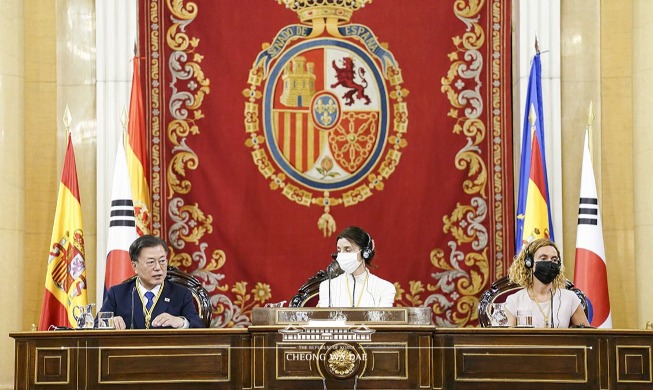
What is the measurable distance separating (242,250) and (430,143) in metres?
1.55

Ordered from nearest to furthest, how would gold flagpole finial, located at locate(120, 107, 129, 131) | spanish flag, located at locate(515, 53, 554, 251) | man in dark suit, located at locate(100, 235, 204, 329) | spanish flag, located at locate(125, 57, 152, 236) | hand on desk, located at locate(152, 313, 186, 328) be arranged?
hand on desk, located at locate(152, 313, 186, 328), man in dark suit, located at locate(100, 235, 204, 329), spanish flag, located at locate(515, 53, 554, 251), spanish flag, located at locate(125, 57, 152, 236), gold flagpole finial, located at locate(120, 107, 129, 131)

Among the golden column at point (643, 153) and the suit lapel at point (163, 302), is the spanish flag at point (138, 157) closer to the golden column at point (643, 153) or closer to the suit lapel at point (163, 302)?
the suit lapel at point (163, 302)

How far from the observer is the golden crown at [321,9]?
798 centimetres

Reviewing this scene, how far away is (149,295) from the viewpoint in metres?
5.95

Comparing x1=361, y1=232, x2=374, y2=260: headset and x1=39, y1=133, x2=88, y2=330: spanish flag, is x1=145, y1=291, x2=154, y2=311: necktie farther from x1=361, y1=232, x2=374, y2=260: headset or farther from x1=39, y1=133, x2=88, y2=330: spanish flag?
x1=39, y1=133, x2=88, y2=330: spanish flag

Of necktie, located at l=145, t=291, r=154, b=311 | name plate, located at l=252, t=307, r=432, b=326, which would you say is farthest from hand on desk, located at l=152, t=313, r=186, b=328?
name plate, located at l=252, t=307, r=432, b=326

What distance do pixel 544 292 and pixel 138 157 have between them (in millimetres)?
2941

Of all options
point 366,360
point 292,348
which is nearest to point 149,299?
point 292,348

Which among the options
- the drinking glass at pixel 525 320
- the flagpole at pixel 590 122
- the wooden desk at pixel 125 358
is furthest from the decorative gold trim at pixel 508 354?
the flagpole at pixel 590 122

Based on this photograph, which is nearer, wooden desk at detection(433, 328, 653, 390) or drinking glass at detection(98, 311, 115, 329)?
wooden desk at detection(433, 328, 653, 390)

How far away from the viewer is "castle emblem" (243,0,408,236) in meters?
7.95

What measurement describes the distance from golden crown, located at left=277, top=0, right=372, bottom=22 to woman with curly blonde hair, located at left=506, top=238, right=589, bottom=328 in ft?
8.79

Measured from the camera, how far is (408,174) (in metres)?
7.93

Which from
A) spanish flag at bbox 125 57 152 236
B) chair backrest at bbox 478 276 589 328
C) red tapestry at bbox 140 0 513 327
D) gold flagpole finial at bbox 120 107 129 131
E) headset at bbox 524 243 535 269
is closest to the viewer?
headset at bbox 524 243 535 269
